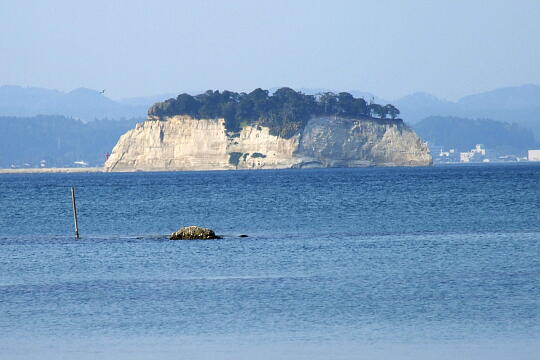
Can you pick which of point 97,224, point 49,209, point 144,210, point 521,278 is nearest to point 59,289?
point 521,278

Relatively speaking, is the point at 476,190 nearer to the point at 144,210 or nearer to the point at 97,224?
the point at 144,210

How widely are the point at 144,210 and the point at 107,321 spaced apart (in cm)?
5810

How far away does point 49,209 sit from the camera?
89.4 meters

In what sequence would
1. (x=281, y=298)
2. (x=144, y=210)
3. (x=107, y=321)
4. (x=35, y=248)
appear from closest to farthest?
(x=107, y=321) < (x=281, y=298) < (x=35, y=248) < (x=144, y=210)

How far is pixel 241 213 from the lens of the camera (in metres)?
78.3

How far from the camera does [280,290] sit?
3225 centimetres

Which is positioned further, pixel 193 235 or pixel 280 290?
pixel 193 235

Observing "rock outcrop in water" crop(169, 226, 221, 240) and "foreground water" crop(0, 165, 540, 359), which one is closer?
"foreground water" crop(0, 165, 540, 359)

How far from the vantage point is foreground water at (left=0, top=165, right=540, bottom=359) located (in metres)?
23.3

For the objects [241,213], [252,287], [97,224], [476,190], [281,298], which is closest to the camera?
[281,298]

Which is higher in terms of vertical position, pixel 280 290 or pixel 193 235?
pixel 193 235

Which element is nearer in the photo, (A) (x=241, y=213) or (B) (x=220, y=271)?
(B) (x=220, y=271)

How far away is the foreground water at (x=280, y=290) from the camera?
23312mm

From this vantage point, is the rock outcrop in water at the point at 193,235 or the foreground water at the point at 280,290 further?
the rock outcrop in water at the point at 193,235
